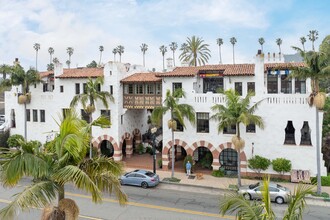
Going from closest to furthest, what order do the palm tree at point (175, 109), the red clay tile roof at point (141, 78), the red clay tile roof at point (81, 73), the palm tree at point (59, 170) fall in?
the palm tree at point (59, 170) < the palm tree at point (175, 109) < the red clay tile roof at point (141, 78) < the red clay tile roof at point (81, 73)

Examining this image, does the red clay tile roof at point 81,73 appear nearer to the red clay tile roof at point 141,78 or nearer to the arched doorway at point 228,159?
the red clay tile roof at point 141,78

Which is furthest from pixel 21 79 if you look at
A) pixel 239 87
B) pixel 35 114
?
pixel 239 87

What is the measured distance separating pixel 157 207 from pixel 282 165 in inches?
489

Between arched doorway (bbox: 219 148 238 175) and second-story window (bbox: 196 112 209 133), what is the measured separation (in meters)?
2.93

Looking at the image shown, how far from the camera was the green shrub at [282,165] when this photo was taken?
27516 millimetres

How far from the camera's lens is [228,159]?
3098 centimetres

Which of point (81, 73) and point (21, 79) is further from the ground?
point (81, 73)

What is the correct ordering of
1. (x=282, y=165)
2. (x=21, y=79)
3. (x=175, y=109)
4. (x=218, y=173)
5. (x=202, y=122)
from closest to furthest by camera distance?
(x=282, y=165)
(x=175, y=109)
(x=218, y=173)
(x=202, y=122)
(x=21, y=79)

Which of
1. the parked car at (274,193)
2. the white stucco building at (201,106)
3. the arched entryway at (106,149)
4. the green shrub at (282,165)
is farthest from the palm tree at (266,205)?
the arched entryway at (106,149)

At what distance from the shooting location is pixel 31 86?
3775cm

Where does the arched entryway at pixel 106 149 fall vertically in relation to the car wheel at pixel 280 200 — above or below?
above

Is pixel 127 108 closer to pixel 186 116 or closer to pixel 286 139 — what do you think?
pixel 186 116

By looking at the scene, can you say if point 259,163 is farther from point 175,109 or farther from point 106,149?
point 106,149

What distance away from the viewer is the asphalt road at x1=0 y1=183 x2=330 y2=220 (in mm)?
19734
